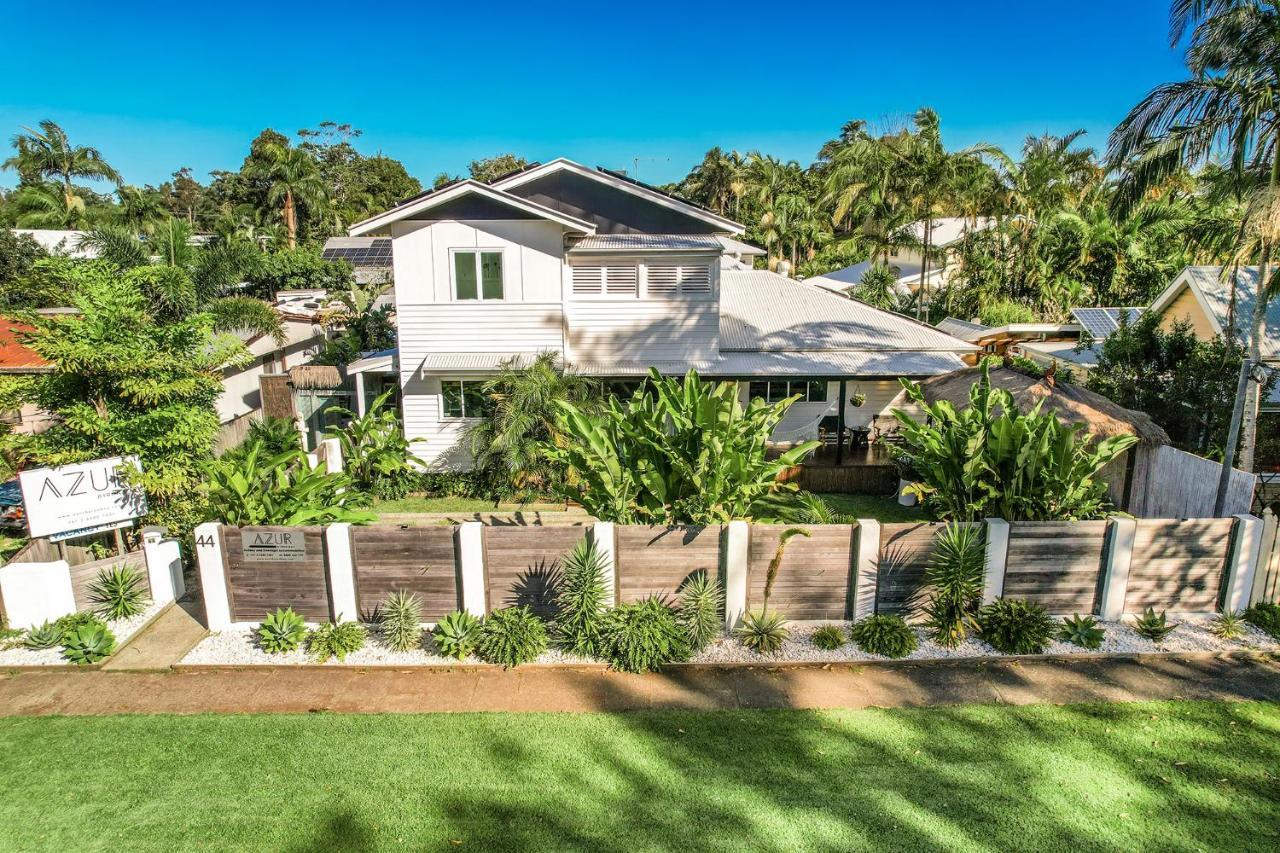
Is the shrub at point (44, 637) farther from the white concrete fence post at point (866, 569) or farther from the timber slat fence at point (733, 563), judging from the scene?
the white concrete fence post at point (866, 569)

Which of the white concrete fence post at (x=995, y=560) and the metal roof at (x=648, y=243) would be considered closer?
the white concrete fence post at (x=995, y=560)

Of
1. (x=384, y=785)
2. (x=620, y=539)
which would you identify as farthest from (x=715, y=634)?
(x=384, y=785)

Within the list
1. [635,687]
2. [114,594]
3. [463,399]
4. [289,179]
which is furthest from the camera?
[289,179]

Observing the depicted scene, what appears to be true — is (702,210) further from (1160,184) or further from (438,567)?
(438,567)

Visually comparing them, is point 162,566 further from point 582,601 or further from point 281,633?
point 582,601

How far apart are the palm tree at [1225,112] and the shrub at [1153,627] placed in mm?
4950

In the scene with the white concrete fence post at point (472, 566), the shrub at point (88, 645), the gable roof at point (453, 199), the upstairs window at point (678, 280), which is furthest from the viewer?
the upstairs window at point (678, 280)

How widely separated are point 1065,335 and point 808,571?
68.4 ft

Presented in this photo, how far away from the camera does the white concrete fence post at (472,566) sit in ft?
32.4

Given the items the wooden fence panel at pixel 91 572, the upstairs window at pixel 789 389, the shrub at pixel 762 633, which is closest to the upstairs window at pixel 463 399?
the upstairs window at pixel 789 389

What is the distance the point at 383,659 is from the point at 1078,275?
1298 inches

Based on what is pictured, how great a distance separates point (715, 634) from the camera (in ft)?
32.2

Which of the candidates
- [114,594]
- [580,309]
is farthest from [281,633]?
[580,309]

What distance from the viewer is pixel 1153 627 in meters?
9.80
